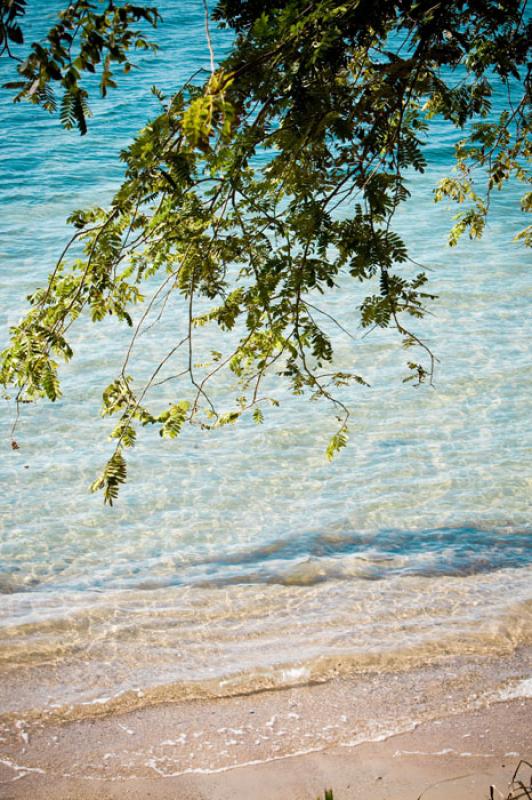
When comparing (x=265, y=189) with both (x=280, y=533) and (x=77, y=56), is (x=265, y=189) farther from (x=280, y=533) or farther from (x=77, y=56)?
(x=280, y=533)

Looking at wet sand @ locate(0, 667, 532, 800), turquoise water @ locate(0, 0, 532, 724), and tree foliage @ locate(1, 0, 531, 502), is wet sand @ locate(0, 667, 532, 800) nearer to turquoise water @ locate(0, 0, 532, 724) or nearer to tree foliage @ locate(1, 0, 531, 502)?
turquoise water @ locate(0, 0, 532, 724)

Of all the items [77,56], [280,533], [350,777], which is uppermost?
[77,56]

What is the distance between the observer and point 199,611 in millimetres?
5348

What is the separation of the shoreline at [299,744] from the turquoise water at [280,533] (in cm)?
22

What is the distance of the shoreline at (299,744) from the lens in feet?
12.5

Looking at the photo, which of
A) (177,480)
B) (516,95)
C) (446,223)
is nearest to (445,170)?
(446,223)

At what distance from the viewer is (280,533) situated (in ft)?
20.7

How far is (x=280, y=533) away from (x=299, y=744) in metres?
2.34

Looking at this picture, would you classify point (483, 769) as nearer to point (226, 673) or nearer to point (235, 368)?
point (226, 673)

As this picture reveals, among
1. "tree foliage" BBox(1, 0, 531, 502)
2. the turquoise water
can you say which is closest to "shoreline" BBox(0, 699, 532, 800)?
the turquoise water

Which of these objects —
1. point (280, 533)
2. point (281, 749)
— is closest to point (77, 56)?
point (281, 749)

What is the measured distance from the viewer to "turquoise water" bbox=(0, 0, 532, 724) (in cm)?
486

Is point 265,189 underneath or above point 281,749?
above

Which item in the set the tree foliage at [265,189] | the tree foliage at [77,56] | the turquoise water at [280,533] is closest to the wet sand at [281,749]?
the turquoise water at [280,533]
